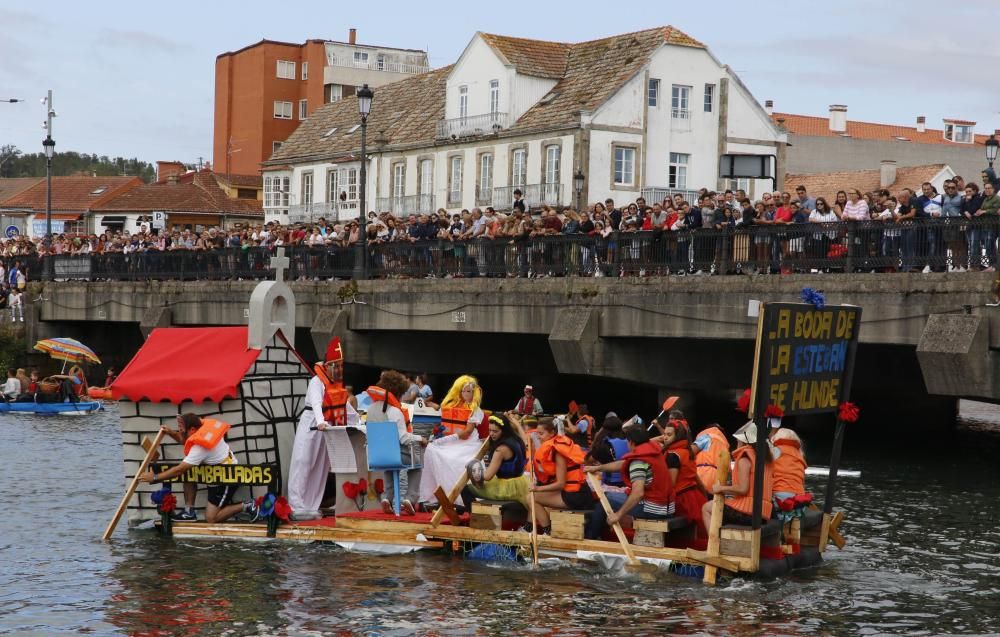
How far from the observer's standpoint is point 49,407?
38625 mm

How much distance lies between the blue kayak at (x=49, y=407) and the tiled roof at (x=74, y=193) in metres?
52.6

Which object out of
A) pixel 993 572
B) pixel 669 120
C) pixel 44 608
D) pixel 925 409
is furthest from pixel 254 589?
pixel 669 120

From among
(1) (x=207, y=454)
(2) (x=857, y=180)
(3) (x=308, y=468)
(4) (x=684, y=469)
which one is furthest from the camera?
(2) (x=857, y=180)

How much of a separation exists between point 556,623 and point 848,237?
497 inches

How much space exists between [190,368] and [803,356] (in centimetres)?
764

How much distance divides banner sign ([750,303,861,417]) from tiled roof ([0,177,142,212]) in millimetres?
78547

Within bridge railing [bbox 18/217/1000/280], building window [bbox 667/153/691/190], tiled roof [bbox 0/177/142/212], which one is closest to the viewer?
bridge railing [bbox 18/217/1000/280]

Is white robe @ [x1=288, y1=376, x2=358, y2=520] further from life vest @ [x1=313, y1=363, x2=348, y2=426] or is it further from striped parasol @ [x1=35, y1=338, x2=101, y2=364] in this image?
striped parasol @ [x1=35, y1=338, x2=101, y2=364]

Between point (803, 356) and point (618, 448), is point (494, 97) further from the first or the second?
point (803, 356)

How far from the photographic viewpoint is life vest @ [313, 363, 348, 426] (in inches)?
698

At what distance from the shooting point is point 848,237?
81.0ft

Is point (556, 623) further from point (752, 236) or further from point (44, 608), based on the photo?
point (752, 236)

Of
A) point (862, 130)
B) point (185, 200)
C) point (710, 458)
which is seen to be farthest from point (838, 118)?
point (710, 458)

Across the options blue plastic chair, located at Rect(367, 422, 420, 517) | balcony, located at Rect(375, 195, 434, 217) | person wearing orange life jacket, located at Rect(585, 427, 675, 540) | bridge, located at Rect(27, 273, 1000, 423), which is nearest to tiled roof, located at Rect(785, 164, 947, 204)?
balcony, located at Rect(375, 195, 434, 217)
